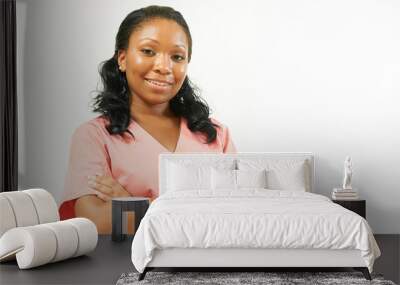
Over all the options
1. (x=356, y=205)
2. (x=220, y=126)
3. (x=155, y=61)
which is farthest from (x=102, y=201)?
(x=356, y=205)

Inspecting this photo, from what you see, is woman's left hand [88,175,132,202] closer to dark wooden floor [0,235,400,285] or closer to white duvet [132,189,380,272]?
dark wooden floor [0,235,400,285]

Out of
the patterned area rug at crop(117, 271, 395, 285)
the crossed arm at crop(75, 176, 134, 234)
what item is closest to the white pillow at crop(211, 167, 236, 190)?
the crossed arm at crop(75, 176, 134, 234)

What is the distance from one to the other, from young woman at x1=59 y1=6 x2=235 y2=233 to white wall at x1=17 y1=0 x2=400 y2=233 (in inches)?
5.4

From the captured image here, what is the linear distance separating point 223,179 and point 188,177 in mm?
382

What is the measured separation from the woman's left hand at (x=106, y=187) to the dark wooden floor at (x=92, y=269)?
3.14ft

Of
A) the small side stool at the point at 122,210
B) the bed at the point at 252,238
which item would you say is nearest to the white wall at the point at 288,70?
the small side stool at the point at 122,210

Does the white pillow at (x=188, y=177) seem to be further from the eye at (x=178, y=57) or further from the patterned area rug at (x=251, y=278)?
the patterned area rug at (x=251, y=278)

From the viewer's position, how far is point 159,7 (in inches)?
295

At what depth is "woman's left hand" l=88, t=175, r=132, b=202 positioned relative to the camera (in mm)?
7387

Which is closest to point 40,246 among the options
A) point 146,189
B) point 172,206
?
point 172,206

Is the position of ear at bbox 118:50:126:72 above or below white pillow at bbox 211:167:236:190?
above

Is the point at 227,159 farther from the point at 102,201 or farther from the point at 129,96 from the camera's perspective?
the point at 102,201

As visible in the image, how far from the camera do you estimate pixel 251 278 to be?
509cm

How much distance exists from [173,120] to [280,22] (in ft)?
5.36
